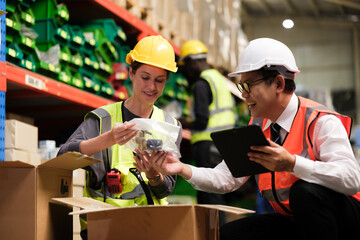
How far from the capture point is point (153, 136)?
2.30m

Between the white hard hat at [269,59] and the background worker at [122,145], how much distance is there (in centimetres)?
60

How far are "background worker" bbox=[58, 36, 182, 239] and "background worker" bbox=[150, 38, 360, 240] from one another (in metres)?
0.30

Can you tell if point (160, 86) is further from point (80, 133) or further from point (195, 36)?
point (195, 36)

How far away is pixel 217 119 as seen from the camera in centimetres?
495

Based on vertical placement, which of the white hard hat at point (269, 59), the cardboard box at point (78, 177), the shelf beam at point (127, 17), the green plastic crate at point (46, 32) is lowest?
the cardboard box at point (78, 177)

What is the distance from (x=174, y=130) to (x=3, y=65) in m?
1.22

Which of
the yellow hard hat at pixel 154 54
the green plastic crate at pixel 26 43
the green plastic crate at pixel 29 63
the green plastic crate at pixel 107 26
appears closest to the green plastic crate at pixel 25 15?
the green plastic crate at pixel 26 43

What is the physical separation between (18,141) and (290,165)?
1.92 metres

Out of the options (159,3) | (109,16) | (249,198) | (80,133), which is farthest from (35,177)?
(249,198)

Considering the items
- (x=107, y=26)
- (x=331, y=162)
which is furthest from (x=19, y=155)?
(x=331, y=162)

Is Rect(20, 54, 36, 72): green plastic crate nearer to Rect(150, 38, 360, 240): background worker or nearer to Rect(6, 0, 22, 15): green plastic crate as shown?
Rect(6, 0, 22, 15): green plastic crate

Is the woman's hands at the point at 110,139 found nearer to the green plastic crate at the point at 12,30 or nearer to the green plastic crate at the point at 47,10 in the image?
the green plastic crate at the point at 12,30

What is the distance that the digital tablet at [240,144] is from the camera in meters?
2.04

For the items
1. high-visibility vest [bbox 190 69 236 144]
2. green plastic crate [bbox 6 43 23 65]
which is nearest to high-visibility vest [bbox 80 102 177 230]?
green plastic crate [bbox 6 43 23 65]
